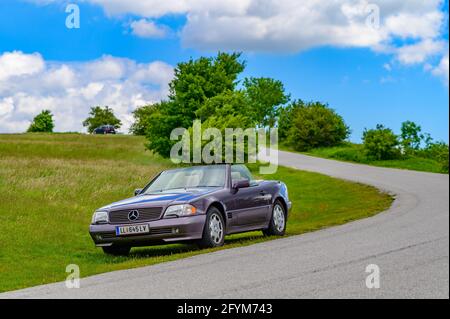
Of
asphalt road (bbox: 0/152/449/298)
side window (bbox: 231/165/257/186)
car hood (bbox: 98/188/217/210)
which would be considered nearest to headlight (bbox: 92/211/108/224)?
car hood (bbox: 98/188/217/210)

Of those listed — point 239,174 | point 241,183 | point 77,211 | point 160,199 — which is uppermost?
point 239,174

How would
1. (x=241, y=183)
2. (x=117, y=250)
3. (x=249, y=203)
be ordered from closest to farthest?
(x=117, y=250) → (x=241, y=183) → (x=249, y=203)

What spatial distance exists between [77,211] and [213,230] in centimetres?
1101

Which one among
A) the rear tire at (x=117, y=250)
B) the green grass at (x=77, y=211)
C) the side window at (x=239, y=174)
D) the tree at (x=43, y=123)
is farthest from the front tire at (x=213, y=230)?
the tree at (x=43, y=123)

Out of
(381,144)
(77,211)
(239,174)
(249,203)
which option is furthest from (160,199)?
(381,144)

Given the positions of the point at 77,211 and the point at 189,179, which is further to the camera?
the point at 77,211

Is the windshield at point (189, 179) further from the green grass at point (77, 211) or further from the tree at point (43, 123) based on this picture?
the tree at point (43, 123)

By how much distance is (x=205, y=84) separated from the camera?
1917 inches

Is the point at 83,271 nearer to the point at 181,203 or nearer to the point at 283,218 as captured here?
the point at 181,203

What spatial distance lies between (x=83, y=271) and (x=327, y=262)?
4064 mm

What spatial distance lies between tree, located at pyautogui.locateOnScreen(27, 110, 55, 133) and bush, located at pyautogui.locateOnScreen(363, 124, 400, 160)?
224 ft

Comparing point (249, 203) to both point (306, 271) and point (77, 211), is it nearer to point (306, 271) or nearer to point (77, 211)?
point (306, 271)

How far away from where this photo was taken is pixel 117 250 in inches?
531

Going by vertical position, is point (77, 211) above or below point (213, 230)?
below
